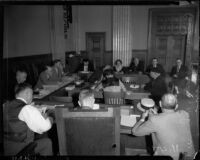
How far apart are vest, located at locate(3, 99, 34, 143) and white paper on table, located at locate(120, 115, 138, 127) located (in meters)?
0.91

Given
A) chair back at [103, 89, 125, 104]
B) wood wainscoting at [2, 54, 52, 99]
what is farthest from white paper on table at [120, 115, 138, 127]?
wood wainscoting at [2, 54, 52, 99]

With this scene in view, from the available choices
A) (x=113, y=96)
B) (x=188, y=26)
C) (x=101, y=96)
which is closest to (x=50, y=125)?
(x=113, y=96)

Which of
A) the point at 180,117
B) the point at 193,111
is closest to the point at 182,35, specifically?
the point at 193,111

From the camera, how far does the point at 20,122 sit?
1.82 metres

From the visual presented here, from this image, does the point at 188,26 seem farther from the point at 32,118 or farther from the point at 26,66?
the point at 32,118

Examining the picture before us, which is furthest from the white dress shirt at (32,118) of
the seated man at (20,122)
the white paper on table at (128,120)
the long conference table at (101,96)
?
the white paper on table at (128,120)

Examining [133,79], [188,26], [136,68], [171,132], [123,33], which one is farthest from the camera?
[123,33]

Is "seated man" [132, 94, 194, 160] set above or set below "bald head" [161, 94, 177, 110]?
below

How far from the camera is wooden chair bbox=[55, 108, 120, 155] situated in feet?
5.15

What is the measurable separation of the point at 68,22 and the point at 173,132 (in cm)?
684

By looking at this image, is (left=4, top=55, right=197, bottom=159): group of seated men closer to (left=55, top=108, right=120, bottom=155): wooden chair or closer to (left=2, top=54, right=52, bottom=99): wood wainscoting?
(left=55, top=108, right=120, bottom=155): wooden chair

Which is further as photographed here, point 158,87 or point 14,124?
point 158,87

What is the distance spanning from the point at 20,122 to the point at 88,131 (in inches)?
25.6

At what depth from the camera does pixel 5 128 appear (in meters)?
1.82
